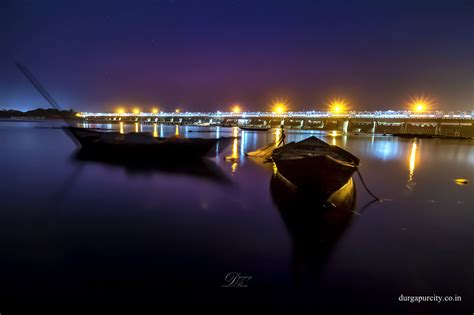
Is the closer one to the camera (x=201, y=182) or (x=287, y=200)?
(x=287, y=200)

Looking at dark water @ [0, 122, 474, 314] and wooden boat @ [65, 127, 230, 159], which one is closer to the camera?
dark water @ [0, 122, 474, 314]

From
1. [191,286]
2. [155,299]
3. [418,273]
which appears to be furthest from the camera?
[418,273]

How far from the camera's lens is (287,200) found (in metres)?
8.98

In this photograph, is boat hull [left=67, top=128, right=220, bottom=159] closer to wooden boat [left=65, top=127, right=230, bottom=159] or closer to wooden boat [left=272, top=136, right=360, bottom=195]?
wooden boat [left=65, top=127, right=230, bottom=159]

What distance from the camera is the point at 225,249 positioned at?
5547mm

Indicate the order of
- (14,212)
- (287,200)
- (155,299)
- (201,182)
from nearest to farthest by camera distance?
(155,299) → (14,212) → (287,200) → (201,182)

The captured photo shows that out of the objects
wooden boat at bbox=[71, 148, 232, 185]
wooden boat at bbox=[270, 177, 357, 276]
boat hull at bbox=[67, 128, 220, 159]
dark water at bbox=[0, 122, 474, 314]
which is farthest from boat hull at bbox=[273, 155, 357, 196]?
boat hull at bbox=[67, 128, 220, 159]

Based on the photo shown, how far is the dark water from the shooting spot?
13.3ft

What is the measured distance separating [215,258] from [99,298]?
2.01 metres

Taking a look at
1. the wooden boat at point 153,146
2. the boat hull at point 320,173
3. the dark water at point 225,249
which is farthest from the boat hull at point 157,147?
the boat hull at point 320,173

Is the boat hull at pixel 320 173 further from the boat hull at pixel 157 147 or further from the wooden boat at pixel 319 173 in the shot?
the boat hull at pixel 157 147

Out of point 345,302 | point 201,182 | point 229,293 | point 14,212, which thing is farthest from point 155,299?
point 201,182

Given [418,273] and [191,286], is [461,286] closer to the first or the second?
[418,273]

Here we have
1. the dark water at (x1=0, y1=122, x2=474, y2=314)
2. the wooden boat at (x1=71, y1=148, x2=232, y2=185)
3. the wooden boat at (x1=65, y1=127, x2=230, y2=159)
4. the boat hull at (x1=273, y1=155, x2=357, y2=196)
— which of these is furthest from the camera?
the wooden boat at (x1=65, y1=127, x2=230, y2=159)
